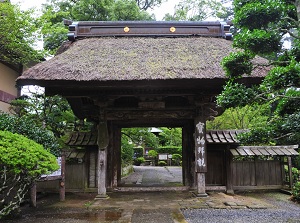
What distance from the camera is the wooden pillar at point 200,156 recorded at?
7.57 m

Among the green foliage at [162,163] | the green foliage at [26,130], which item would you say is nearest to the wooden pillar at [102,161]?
the green foliage at [26,130]

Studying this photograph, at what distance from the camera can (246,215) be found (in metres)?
5.64

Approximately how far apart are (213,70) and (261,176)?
14.4 feet

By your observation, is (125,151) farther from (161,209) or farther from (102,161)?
(161,209)

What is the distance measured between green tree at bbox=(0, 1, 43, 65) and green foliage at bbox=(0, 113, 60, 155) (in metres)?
3.88

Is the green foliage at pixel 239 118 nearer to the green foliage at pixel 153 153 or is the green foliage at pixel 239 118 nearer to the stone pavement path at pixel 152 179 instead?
the stone pavement path at pixel 152 179

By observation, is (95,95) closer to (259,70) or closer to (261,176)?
(259,70)

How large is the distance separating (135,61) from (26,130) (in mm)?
3239

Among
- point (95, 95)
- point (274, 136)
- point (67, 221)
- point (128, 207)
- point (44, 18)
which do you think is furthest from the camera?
point (44, 18)

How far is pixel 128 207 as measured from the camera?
21.0 ft

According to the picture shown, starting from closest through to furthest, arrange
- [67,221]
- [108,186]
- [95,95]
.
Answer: [67,221]
[95,95]
[108,186]

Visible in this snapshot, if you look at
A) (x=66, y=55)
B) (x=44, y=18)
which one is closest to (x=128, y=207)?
(x=66, y=55)

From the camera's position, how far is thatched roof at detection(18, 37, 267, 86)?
21.2ft

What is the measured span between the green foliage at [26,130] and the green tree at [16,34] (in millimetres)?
3875
